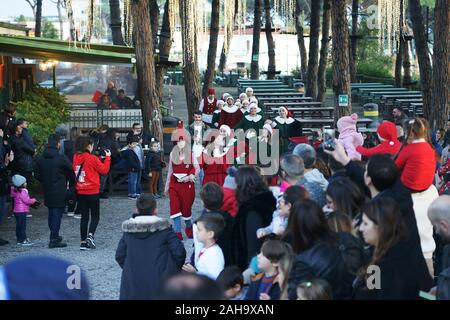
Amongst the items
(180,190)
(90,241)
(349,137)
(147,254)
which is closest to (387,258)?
(147,254)

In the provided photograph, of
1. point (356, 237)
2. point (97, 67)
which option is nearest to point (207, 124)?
point (97, 67)

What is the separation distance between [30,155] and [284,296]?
10781 mm

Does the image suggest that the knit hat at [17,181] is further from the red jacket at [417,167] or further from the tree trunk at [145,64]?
the tree trunk at [145,64]

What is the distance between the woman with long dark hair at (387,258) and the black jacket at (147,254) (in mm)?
2202

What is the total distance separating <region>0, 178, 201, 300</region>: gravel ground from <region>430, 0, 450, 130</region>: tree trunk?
7142mm

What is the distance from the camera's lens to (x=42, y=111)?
21828 mm

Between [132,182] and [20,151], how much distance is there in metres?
3.53

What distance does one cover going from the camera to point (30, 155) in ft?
54.1

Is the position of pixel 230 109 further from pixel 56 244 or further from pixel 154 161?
pixel 56 244

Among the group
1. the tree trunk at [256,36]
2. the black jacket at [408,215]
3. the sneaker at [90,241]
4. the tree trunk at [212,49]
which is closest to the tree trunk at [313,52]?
the tree trunk at [256,36]

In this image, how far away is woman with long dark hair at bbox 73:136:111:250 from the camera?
13.7 m

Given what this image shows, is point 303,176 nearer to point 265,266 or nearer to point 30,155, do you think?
point 265,266

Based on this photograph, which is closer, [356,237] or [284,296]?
[284,296]

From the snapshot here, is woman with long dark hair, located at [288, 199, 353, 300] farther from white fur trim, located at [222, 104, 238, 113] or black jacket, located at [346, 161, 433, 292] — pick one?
white fur trim, located at [222, 104, 238, 113]
